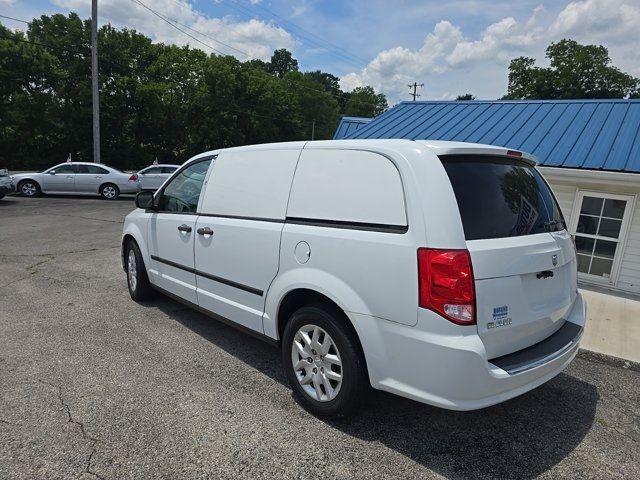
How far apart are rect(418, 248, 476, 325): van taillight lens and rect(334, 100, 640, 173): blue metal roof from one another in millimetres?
5891

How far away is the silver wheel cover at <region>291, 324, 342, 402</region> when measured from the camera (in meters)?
2.91

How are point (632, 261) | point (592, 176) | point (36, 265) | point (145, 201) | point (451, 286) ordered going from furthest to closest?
point (632, 261)
point (36, 265)
point (592, 176)
point (145, 201)
point (451, 286)

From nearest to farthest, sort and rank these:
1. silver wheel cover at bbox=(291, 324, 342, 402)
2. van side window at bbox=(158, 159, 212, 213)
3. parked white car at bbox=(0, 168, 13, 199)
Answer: silver wheel cover at bbox=(291, 324, 342, 402), van side window at bbox=(158, 159, 212, 213), parked white car at bbox=(0, 168, 13, 199)

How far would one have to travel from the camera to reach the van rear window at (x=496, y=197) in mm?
2553

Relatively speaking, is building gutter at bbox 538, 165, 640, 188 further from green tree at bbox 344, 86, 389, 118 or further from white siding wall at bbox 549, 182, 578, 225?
green tree at bbox 344, 86, 389, 118

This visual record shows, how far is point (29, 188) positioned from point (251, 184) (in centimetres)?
1826

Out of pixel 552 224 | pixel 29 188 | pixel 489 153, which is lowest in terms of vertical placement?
pixel 29 188

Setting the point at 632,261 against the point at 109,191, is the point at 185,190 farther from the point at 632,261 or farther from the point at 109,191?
the point at 109,191

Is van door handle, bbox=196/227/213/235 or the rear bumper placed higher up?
van door handle, bbox=196/227/213/235

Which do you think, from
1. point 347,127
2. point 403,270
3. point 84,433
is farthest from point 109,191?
point 403,270

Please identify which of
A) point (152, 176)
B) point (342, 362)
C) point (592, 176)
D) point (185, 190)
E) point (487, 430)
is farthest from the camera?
point (152, 176)

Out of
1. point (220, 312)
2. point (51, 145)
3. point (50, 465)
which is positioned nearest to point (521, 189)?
point (220, 312)

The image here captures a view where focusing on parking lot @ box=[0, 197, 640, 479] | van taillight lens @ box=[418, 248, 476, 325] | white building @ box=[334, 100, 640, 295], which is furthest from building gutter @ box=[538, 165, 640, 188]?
van taillight lens @ box=[418, 248, 476, 325]

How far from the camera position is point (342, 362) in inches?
110
